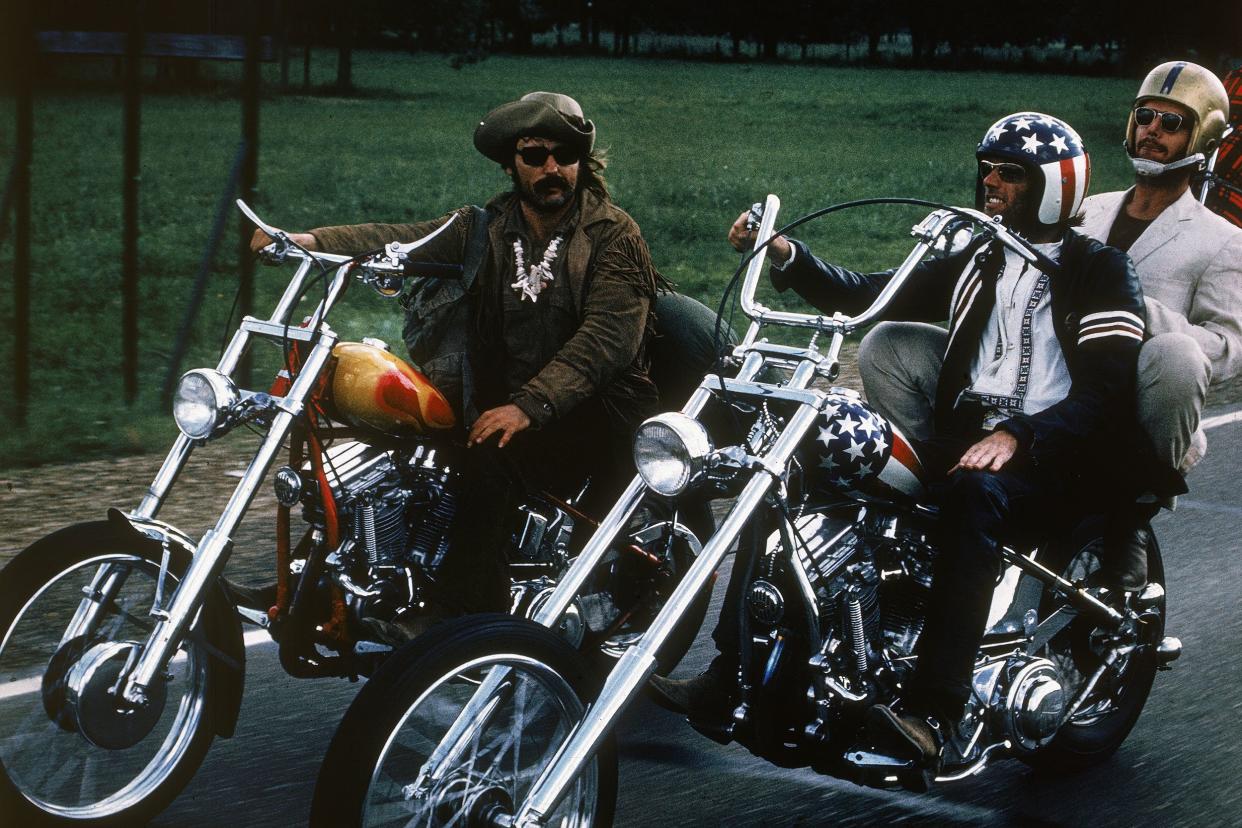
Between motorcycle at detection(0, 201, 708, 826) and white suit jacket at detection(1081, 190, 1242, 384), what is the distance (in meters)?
1.60

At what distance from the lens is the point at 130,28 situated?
334 inches

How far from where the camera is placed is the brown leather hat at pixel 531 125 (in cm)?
482

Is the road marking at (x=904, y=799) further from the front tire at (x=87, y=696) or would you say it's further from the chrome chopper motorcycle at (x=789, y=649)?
the front tire at (x=87, y=696)

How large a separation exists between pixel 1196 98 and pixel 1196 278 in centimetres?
60

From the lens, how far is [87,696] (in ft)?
12.2

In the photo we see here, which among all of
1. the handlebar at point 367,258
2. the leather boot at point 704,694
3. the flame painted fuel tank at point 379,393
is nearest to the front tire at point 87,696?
the flame painted fuel tank at point 379,393

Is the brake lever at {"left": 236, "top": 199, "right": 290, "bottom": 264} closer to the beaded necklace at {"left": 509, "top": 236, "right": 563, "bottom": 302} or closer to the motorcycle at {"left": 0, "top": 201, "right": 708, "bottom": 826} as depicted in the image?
the motorcycle at {"left": 0, "top": 201, "right": 708, "bottom": 826}

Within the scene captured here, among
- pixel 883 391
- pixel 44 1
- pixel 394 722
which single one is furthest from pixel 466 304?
Answer: pixel 44 1

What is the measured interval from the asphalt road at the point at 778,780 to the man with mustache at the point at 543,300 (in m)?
0.85

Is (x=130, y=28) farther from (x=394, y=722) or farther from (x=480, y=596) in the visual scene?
(x=394, y=722)

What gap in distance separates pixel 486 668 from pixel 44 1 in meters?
8.91

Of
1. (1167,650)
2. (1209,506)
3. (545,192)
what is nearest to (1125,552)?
(1167,650)

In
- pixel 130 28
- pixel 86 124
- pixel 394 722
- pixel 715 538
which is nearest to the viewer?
pixel 394 722

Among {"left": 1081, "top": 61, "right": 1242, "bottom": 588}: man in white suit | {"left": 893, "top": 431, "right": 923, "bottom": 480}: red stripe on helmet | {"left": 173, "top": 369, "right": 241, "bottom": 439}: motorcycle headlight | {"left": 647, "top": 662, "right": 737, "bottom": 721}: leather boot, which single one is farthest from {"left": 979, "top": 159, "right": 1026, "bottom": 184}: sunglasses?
{"left": 173, "top": 369, "right": 241, "bottom": 439}: motorcycle headlight
